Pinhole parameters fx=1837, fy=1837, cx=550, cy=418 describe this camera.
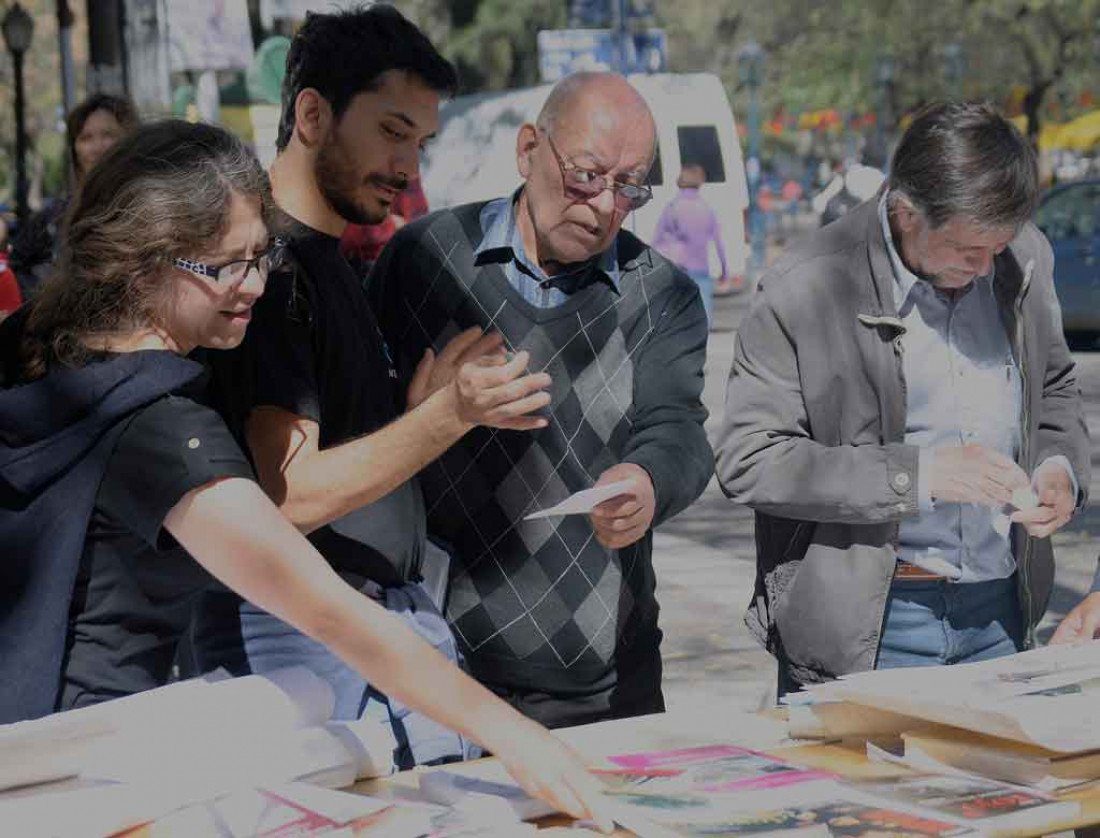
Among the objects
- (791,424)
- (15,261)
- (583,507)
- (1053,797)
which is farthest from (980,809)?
(15,261)

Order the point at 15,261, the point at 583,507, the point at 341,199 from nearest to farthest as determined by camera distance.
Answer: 1. the point at 583,507
2. the point at 341,199
3. the point at 15,261

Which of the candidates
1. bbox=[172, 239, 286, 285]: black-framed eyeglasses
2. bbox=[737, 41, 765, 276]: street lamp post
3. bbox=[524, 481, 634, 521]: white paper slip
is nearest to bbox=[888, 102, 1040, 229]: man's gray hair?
bbox=[524, 481, 634, 521]: white paper slip

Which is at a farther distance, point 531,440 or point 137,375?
point 531,440

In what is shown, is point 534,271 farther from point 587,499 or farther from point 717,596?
point 717,596

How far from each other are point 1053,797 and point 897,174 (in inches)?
55.5

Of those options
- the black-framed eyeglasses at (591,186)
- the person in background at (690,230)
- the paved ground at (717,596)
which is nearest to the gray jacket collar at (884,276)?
the black-framed eyeglasses at (591,186)

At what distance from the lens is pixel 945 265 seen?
344 cm

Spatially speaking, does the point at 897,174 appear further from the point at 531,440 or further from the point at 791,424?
the point at 531,440

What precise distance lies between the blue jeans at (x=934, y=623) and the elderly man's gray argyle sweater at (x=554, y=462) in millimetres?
459

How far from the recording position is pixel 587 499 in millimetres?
2863

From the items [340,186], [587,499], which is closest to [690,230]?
[340,186]

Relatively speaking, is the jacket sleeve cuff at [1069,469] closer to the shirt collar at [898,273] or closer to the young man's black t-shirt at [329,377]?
the shirt collar at [898,273]

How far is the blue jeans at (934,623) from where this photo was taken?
3549 millimetres

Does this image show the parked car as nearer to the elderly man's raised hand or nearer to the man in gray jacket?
the man in gray jacket
